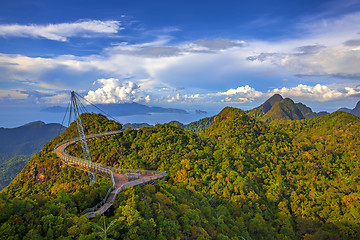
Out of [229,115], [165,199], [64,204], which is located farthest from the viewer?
[229,115]

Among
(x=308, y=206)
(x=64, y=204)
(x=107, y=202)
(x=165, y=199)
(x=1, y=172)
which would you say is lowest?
(x=1, y=172)

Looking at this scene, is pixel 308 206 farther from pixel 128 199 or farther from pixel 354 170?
pixel 128 199

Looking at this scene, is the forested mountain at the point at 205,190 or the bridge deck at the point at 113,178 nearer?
the forested mountain at the point at 205,190

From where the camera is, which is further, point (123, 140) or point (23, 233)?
point (123, 140)

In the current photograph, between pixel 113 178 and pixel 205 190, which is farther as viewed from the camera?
pixel 205 190

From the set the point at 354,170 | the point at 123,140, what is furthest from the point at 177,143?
the point at 354,170

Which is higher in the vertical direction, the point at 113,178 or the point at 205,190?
the point at 113,178

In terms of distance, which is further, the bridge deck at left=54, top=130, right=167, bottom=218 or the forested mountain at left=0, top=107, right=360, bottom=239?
the bridge deck at left=54, top=130, right=167, bottom=218

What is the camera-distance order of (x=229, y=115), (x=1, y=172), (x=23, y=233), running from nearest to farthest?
(x=23, y=233)
(x=229, y=115)
(x=1, y=172)
